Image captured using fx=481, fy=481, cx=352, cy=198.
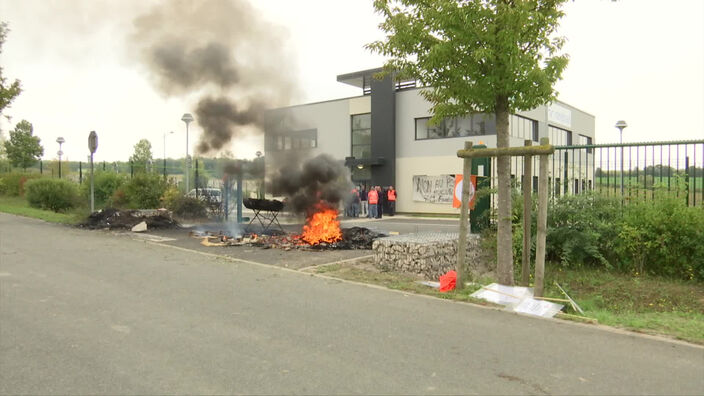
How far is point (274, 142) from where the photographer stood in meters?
16.2

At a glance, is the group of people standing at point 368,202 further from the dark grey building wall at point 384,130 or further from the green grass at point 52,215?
the green grass at point 52,215

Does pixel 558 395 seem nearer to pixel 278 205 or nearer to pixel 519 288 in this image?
pixel 519 288

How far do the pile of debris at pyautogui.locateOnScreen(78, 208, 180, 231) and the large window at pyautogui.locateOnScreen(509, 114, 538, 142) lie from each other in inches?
771

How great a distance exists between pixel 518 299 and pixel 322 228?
6.28 m

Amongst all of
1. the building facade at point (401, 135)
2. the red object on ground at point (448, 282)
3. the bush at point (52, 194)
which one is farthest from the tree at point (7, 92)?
the red object on ground at point (448, 282)

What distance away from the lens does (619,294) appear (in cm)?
691

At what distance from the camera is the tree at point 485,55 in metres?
6.12

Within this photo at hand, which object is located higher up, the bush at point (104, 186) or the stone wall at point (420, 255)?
the bush at point (104, 186)

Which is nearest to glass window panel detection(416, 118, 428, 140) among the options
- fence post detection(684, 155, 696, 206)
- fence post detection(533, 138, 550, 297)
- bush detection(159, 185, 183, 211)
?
bush detection(159, 185, 183, 211)

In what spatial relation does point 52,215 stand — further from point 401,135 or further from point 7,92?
point 401,135

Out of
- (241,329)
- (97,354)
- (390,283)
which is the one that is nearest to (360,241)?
(390,283)

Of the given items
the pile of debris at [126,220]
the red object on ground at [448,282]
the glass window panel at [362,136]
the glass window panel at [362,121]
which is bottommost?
the red object on ground at [448,282]

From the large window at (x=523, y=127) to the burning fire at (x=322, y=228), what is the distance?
18312mm

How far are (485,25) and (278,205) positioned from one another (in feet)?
27.0
